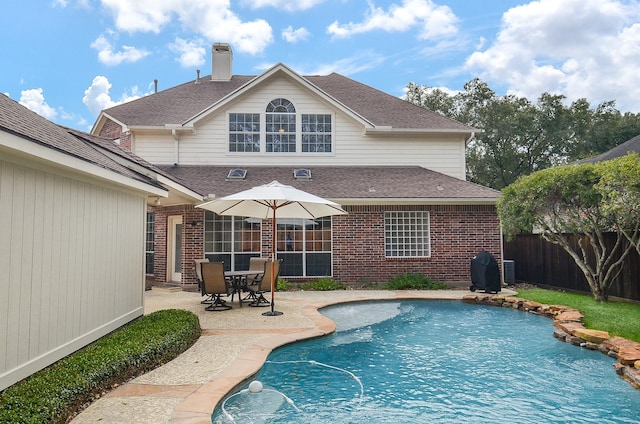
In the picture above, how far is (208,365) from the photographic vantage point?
206 inches

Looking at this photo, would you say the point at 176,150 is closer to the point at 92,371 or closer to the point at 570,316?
the point at 92,371

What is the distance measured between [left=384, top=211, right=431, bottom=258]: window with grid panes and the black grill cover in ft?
5.60

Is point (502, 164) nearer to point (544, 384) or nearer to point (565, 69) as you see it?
point (565, 69)

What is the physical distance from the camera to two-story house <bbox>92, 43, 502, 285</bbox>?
13.1 m

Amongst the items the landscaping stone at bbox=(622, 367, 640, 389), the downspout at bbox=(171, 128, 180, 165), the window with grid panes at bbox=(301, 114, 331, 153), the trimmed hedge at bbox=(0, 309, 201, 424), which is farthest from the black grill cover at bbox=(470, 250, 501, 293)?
the downspout at bbox=(171, 128, 180, 165)

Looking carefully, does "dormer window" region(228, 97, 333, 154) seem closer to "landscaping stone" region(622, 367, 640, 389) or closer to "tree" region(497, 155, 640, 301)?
"tree" region(497, 155, 640, 301)

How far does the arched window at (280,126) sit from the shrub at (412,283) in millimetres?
5710

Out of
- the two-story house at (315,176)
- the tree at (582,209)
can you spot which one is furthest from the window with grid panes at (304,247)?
the tree at (582,209)

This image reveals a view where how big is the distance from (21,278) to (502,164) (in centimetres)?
3185

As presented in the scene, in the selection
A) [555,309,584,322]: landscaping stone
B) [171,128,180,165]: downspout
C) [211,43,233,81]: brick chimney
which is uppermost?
[211,43,233,81]: brick chimney

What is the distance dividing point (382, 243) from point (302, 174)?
347 cm

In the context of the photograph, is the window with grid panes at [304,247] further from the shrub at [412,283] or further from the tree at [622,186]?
the tree at [622,186]

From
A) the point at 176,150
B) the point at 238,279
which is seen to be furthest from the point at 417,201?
the point at 176,150

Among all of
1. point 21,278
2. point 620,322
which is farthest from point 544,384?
point 21,278
